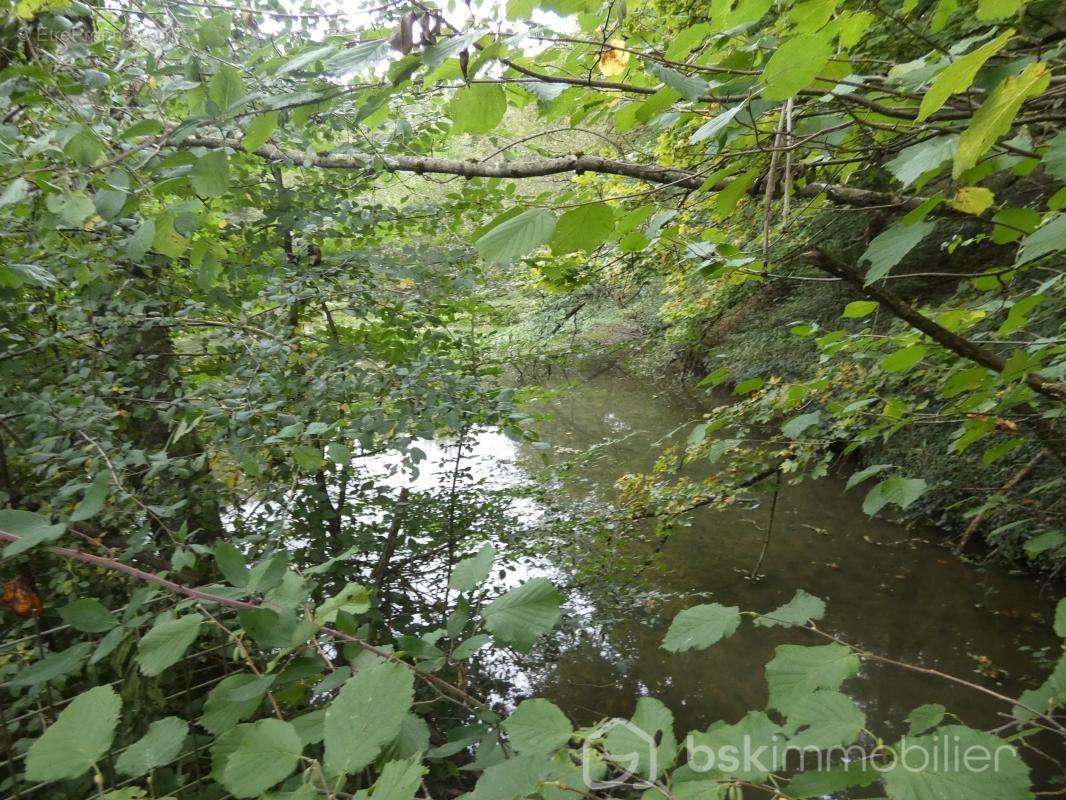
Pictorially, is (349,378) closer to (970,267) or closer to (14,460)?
(14,460)

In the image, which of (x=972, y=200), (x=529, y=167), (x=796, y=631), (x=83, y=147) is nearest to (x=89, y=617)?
(x=83, y=147)

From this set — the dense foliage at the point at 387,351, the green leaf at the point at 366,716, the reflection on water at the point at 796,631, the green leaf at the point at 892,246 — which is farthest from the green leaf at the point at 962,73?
the reflection on water at the point at 796,631

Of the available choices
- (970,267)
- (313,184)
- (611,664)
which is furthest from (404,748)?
(970,267)

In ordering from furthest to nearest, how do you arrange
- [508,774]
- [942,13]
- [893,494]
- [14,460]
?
1. [14,460]
2. [893,494]
3. [942,13]
4. [508,774]

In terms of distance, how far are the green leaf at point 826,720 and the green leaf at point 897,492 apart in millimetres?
764

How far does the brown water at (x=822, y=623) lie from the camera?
3.39m

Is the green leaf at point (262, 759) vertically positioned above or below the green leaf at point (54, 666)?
below

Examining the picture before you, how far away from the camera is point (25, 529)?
0.71m

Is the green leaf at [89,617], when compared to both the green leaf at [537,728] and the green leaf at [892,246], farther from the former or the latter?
the green leaf at [892,246]

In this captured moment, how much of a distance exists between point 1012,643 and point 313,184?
17.0ft

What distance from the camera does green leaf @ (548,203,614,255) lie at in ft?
2.41

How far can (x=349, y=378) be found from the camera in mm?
2102

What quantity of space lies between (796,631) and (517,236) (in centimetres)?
395

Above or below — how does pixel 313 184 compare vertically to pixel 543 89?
above
